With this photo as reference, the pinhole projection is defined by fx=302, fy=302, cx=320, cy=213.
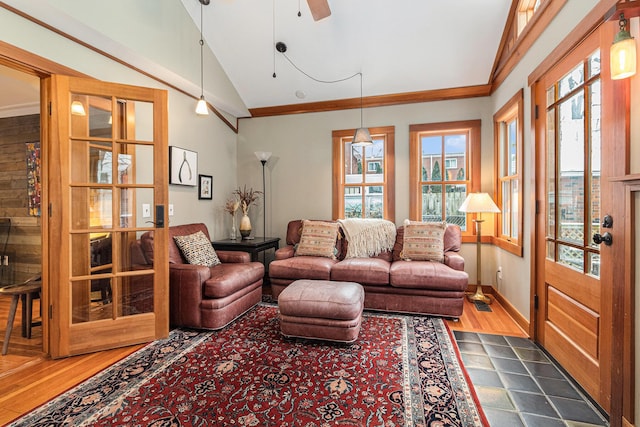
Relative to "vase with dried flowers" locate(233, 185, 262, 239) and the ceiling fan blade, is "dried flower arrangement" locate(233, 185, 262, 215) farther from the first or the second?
the ceiling fan blade

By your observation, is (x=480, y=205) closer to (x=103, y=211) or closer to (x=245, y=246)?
(x=245, y=246)

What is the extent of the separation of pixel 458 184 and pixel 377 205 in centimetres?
110

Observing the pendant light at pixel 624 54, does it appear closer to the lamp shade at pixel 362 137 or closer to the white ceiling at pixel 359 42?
the white ceiling at pixel 359 42

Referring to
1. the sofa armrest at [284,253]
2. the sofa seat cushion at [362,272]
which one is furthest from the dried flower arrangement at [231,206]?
the sofa seat cushion at [362,272]

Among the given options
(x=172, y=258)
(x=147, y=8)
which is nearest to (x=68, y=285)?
(x=172, y=258)

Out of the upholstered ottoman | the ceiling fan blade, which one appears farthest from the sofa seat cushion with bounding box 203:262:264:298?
the ceiling fan blade

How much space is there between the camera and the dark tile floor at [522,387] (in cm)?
163

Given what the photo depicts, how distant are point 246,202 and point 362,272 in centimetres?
219

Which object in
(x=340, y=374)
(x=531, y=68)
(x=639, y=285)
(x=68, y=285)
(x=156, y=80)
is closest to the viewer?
(x=639, y=285)

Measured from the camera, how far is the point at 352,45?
3.54 metres

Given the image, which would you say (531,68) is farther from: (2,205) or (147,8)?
(2,205)

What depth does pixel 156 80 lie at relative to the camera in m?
3.24

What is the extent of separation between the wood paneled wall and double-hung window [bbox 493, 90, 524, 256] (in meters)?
5.92

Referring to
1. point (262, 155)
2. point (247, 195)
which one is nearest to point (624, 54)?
point (262, 155)
